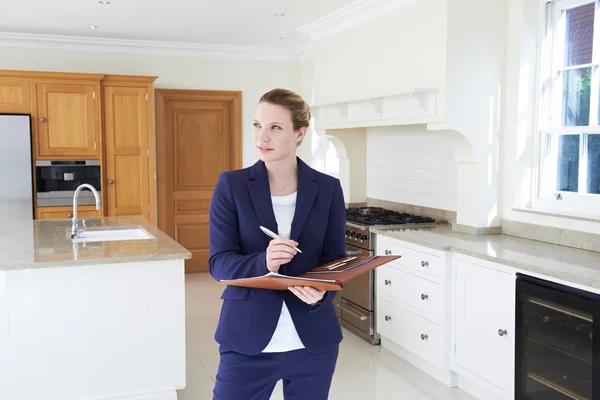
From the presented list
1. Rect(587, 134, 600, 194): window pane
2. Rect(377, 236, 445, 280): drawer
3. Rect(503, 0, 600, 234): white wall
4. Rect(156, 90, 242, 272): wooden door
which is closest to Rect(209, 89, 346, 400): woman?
Rect(377, 236, 445, 280): drawer

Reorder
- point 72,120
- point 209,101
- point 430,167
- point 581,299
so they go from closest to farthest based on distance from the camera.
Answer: point 581,299
point 430,167
point 72,120
point 209,101

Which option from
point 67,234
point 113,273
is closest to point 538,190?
point 113,273

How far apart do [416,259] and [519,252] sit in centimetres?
79

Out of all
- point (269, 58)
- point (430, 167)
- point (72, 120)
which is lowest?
point (430, 167)

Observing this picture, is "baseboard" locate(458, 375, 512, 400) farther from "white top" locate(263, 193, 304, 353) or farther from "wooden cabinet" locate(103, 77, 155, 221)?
"wooden cabinet" locate(103, 77, 155, 221)

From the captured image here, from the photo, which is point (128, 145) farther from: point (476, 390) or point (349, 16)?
point (476, 390)

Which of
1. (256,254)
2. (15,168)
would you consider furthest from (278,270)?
(15,168)

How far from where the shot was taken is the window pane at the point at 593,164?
362cm

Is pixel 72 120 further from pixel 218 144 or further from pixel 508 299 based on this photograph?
pixel 508 299

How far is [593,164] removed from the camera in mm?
3666

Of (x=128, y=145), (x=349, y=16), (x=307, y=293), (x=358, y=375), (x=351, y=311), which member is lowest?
(x=358, y=375)

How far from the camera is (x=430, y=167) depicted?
497 cm

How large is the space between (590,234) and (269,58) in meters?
5.01

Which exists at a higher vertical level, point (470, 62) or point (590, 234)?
point (470, 62)
